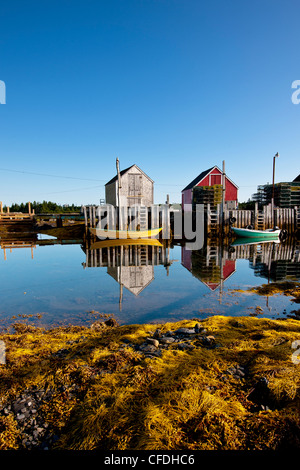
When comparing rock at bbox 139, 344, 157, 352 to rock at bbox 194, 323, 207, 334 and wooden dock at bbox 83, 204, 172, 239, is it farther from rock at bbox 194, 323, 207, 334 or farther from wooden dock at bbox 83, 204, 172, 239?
wooden dock at bbox 83, 204, 172, 239

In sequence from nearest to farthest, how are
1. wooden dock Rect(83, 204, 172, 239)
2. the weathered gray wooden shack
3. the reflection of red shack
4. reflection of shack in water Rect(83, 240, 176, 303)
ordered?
reflection of shack in water Rect(83, 240, 176, 303) < the reflection of red shack < wooden dock Rect(83, 204, 172, 239) < the weathered gray wooden shack

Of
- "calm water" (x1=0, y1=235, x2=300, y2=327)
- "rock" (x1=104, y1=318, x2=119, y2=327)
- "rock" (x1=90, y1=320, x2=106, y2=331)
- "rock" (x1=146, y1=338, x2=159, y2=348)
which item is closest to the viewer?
"rock" (x1=146, y1=338, x2=159, y2=348)

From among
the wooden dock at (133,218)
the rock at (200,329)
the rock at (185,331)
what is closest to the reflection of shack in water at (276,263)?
the rock at (200,329)

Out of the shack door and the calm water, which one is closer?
the calm water

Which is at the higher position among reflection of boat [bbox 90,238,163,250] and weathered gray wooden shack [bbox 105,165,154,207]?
weathered gray wooden shack [bbox 105,165,154,207]

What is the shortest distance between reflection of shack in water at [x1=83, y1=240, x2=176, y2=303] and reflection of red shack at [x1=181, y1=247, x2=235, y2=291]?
1585 millimetres

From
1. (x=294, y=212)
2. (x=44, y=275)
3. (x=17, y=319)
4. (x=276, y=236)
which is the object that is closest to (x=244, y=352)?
(x=17, y=319)

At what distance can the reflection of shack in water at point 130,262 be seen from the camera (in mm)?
12414

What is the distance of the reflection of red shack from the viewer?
1307cm

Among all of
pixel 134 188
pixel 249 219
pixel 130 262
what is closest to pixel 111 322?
pixel 130 262

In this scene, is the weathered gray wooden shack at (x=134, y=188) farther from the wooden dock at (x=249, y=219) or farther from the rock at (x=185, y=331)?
the rock at (x=185, y=331)

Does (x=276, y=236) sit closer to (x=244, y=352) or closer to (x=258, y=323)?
(x=258, y=323)

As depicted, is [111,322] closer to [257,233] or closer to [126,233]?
[126,233]

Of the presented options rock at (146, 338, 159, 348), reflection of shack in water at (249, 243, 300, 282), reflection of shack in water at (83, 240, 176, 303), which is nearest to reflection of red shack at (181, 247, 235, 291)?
reflection of shack in water at (83, 240, 176, 303)
